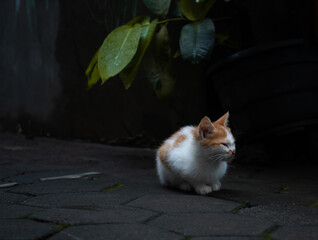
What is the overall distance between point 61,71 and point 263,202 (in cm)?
303

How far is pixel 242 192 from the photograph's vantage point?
2.33 m

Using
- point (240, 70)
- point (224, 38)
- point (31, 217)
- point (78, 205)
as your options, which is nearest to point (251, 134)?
point (240, 70)

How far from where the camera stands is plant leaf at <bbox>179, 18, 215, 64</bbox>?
9.62 ft

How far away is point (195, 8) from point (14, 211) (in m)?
1.91

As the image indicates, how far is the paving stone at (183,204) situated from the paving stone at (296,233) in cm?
31

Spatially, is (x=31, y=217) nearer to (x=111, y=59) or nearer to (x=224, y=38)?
(x=111, y=59)

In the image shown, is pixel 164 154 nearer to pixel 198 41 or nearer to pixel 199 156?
pixel 199 156

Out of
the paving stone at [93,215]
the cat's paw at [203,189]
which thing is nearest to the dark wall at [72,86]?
the cat's paw at [203,189]

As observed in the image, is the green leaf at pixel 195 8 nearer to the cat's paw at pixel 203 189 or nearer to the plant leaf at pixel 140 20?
the plant leaf at pixel 140 20

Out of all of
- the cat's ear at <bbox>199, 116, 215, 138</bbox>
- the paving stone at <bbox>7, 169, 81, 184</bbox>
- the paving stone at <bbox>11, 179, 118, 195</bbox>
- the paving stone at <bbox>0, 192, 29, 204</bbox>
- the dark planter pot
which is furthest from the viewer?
the dark planter pot

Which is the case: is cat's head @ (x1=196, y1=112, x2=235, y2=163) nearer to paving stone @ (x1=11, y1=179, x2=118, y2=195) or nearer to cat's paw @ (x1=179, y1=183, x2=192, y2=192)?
cat's paw @ (x1=179, y1=183, x2=192, y2=192)

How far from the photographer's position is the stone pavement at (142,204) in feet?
4.99

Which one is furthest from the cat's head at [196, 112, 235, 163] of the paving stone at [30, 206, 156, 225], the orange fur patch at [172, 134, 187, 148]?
the paving stone at [30, 206, 156, 225]

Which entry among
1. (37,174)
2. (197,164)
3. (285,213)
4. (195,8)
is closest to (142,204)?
(197,164)
